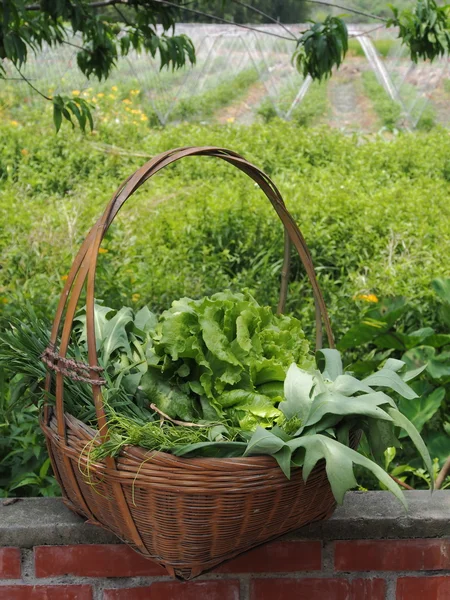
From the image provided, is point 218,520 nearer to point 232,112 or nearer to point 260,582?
point 260,582

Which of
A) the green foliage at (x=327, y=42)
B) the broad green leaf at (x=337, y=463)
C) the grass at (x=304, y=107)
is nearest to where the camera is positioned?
the broad green leaf at (x=337, y=463)

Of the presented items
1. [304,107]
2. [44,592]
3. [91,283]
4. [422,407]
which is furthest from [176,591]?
[304,107]

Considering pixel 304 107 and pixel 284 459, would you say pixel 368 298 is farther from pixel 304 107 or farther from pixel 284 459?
pixel 304 107

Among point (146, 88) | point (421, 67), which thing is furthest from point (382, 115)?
point (146, 88)

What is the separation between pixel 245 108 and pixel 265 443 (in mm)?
13003

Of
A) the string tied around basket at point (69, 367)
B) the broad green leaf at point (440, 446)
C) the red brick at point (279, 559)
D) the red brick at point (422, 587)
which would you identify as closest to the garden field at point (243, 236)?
the broad green leaf at point (440, 446)

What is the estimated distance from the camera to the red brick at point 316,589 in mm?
1729

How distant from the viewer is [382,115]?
1272cm

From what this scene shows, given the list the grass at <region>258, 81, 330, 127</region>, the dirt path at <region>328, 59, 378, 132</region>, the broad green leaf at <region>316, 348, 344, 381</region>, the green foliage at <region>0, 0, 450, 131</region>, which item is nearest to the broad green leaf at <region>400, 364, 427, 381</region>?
the broad green leaf at <region>316, 348, 344, 381</region>

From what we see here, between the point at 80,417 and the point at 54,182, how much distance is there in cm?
492

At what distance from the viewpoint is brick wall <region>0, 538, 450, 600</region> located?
66.3 inches

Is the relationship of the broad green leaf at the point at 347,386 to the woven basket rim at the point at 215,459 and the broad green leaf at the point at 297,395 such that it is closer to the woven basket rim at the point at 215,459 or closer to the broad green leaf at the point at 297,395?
the broad green leaf at the point at 297,395

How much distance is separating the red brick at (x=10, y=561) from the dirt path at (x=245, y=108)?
36.5 ft

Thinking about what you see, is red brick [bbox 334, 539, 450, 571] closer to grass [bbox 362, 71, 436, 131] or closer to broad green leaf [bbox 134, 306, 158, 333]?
broad green leaf [bbox 134, 306, 158, 333]
